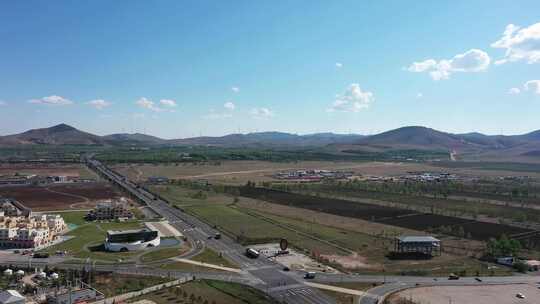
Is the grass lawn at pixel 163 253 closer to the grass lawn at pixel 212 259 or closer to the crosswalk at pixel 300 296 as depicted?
the grass lawn at pixel 212 259

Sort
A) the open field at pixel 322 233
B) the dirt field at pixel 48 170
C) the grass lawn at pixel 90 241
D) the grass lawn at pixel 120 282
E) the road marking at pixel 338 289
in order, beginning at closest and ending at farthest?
1. the road marking at pixel 338 289
2. the grass lawn at pixel 120 282
3. the open field at pixel 322 233
4. the grass lawn at pixel 90 241
5. the dirt field at pixel 48 170

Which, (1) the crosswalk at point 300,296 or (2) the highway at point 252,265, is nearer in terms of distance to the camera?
(1) the crosswalk at point 300,296

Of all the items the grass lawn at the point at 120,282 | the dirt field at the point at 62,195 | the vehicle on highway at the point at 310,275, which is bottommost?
the grass lawn at the point at 120,282

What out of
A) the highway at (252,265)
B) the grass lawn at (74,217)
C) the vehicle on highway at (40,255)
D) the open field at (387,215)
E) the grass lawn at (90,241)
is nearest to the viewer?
the highway at (252,265)

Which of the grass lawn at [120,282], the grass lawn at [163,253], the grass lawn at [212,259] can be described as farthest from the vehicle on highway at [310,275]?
the grass lawn at [163,253]

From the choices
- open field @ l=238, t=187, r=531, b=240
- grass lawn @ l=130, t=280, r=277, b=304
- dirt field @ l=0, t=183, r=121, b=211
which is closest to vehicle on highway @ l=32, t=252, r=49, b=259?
grass lawn @ l=130, t=280, r=277, b=304

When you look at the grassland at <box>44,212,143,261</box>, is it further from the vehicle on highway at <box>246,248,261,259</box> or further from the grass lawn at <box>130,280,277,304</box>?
the grass lawn at <box>130,280,277,304</box>

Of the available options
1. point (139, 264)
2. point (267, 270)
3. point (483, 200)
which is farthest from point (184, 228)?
point (483, 200)

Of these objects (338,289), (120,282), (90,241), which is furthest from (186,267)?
(90,241)
